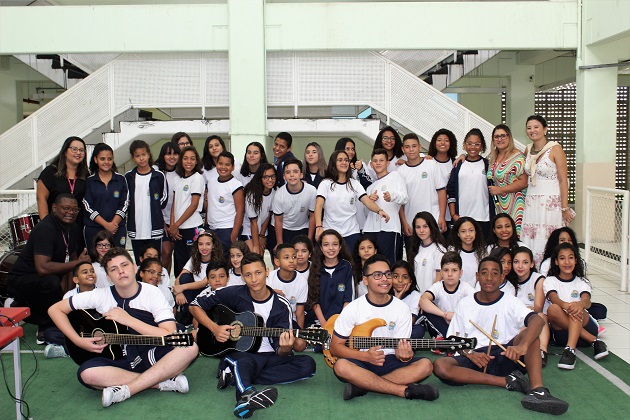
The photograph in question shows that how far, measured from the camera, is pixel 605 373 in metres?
5.48

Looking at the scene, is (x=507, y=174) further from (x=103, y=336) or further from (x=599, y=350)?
(x=103, y=336)

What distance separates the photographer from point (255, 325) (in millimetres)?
5180

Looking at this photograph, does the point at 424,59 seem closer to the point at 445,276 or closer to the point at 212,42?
the point at 212,42

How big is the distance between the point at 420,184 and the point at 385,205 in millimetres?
547

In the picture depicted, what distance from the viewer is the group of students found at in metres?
4.99

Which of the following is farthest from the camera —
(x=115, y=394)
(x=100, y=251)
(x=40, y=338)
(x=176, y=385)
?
(x=100, y=251)

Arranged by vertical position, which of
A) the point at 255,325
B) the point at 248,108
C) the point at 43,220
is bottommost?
the point at 255,325

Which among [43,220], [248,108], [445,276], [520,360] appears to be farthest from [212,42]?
[520,360]

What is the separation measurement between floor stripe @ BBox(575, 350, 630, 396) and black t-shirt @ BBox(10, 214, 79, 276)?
189 inches

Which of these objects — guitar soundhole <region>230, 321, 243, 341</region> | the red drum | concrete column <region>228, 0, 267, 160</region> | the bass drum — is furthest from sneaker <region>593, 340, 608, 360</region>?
concrete column <region>228, 0, 267, 160</region>

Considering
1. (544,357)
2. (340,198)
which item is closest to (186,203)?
(340,198)

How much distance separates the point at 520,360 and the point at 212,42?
9007 millimetres

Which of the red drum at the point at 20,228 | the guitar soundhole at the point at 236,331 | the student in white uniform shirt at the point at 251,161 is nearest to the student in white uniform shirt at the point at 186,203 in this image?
the student in white uniform shirt at the point at 251,161

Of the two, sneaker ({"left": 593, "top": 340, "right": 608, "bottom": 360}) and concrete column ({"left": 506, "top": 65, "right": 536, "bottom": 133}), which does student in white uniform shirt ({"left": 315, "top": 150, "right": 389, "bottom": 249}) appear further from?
concrete column ({"left": 506, "top": 65, "right": 536, "bottom": 133})
